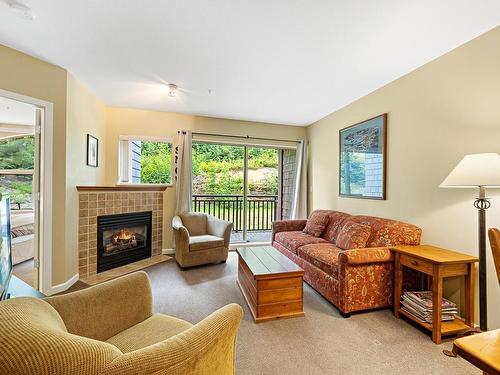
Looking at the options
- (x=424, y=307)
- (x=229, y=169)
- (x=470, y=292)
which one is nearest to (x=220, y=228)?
(x=229, y=169)

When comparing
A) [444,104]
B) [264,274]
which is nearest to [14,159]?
[264,274]

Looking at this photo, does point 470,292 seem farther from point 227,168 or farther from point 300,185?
point 227,168

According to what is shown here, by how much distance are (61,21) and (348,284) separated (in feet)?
10.9

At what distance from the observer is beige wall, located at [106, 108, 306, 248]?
3922 millimetres

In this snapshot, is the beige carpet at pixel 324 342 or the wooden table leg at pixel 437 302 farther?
the wooden table leg at pixel 437 302

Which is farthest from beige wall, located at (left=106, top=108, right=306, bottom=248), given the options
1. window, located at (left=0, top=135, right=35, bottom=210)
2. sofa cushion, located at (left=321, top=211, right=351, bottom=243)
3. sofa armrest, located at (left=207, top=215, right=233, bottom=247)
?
sofa cushion, located at (left=321, top=211, right=351, bottom=243)

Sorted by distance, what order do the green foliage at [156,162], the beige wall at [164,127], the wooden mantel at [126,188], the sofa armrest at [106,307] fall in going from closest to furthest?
the sofa armrest at [106,307], the wooden mantel at [126,188], the beige wall at [164,127], the green foliage at [156,162]

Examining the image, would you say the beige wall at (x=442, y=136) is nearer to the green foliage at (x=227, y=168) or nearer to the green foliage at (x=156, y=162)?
the green foliage at (x=227, y=168)

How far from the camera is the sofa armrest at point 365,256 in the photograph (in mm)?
2127

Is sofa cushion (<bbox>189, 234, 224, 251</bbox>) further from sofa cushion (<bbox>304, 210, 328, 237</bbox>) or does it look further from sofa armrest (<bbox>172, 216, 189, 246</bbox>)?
sofa cushion (<bbox>304, 210, 328, 237</bbox>)

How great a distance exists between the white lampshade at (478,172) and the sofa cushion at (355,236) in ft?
3.20

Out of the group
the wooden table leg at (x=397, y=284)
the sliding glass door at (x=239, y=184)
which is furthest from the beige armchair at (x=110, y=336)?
the sliding glass door at (x=239, y=184)

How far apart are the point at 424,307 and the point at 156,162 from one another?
13.5 ft

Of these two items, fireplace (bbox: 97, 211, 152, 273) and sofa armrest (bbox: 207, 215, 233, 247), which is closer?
fireplace (bbox: 97, 211, 152, 273)
